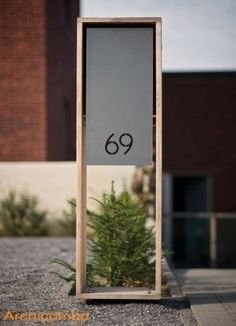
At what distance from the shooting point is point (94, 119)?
6086 millimetres

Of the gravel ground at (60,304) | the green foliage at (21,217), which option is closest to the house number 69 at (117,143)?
the gravel ground at (60,304)

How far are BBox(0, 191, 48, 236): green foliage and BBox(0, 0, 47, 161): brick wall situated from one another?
1.23 metres

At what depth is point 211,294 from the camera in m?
6.79

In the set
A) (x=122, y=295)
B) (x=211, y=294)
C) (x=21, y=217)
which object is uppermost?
(x=21, y=217)

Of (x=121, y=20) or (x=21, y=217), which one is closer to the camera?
(x=121, y=20)

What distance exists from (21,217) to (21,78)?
3456mm

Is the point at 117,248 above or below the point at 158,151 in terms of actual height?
below

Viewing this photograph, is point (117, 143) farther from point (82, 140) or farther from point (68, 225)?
point (68, 225)

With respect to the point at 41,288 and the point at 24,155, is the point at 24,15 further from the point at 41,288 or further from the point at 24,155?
the point at 41,288

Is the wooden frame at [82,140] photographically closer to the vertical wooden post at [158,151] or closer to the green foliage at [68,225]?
the vertical wooden post at [158,151]

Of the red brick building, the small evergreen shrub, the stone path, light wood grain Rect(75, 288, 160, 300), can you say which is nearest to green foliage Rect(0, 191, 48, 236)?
the red brick building

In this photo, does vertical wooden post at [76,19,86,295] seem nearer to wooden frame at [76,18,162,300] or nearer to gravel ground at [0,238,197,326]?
wooden frame at [76,18,162,300]

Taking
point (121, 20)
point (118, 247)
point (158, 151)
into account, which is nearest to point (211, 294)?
point (118, 247)

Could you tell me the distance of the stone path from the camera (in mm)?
5609
